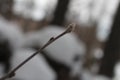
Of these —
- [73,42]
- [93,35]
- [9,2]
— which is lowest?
[73,42]

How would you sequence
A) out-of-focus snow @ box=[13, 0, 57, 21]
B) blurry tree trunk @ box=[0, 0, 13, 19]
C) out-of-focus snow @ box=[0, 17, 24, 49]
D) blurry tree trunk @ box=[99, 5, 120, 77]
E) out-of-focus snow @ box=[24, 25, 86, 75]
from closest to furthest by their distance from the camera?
out-of-focus snow @ box=[0, 17, 24, 49]
out-of-focus snow @ box=[24, 25, 86, 75]
blurry tree trunk @ box=[99, 5, 120, 77]
blurry tree trunk @ box=[0, 0, 13, 19]
out-of-focus snow @ box=[13, 0, 57, 21]

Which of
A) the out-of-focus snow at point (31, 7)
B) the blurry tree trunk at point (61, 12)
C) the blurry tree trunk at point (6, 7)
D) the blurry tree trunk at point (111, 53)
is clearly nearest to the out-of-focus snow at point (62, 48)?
the blurry tree trunk at point (111, 53)

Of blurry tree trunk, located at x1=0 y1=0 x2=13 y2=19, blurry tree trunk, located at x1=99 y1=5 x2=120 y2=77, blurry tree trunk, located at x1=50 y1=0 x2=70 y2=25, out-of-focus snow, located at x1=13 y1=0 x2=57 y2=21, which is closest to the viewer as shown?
blurry tree trunk, located at x1=99 y1=5 x2=120 y2=77

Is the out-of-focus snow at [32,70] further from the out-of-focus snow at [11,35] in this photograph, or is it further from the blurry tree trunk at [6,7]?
the blurry tree trunk at [6,7]

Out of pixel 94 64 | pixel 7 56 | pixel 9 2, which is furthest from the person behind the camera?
pixel 9 2

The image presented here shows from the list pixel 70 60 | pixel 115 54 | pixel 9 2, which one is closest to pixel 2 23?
pixel 70 60

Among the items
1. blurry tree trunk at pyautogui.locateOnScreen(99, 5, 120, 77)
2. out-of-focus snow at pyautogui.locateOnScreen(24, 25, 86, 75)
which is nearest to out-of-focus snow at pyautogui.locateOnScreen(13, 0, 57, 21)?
blurry tree trunk at pyautogui.locateOnScreen(99, 5, 120, 77)

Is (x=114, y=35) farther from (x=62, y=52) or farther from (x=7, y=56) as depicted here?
(x=7, y=56)

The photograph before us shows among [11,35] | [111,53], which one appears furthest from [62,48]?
[111,53]

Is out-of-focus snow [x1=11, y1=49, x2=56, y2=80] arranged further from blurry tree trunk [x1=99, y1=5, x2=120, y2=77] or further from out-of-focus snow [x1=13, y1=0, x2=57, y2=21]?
out-of-focus snow [x1=13, y1=0, x2=57, y2=21]

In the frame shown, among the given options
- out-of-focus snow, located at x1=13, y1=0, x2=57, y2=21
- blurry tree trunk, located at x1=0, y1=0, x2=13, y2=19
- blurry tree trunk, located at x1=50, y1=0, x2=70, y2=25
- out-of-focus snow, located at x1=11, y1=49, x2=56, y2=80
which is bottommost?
out-of-focus snow, located at x1=11, y1=49, x2=56, y2=80

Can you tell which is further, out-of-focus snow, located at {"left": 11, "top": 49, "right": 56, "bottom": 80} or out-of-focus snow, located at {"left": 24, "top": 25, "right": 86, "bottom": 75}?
out-of-focus snow, located at {"left": 24, "top": 25, "right": 86, "bottom": 75}
